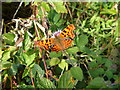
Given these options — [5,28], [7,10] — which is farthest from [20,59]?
[7,10]

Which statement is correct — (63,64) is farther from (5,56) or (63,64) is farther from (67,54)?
(5,56)

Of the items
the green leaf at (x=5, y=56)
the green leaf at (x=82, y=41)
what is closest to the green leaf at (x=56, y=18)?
the green leaf at (x=82, y=41)

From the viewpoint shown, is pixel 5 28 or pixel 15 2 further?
pixel 15 2

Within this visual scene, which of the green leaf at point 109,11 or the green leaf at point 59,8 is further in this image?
the green leaf at point 109,11

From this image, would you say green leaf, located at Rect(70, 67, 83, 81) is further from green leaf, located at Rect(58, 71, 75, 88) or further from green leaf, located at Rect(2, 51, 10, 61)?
green leaf, located at Rect(2, 51, 10, 61)

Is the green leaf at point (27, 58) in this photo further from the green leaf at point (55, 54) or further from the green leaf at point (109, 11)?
the green leaf at point (109, 11)

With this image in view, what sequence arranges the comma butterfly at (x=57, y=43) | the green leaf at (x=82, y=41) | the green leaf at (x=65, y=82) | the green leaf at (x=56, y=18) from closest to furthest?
1. the green leaf at (x=65, y=82)
2. the comma butterfly at (x=57, y=43)
3. the green leaf at (x=82, y=41)
4. the green leaf at (x=56, y=18)

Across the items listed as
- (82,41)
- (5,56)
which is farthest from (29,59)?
(82,41)

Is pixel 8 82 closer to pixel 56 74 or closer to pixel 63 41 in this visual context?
pixel 56 74

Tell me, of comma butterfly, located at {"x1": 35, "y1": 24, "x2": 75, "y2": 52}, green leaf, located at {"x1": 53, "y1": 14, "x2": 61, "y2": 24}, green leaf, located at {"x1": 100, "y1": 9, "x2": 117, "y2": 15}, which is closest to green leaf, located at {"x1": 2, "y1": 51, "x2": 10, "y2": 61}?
comma butterfly, located at {"x1": 35, "y1": 24, "x2": 75, "y2": 52}
